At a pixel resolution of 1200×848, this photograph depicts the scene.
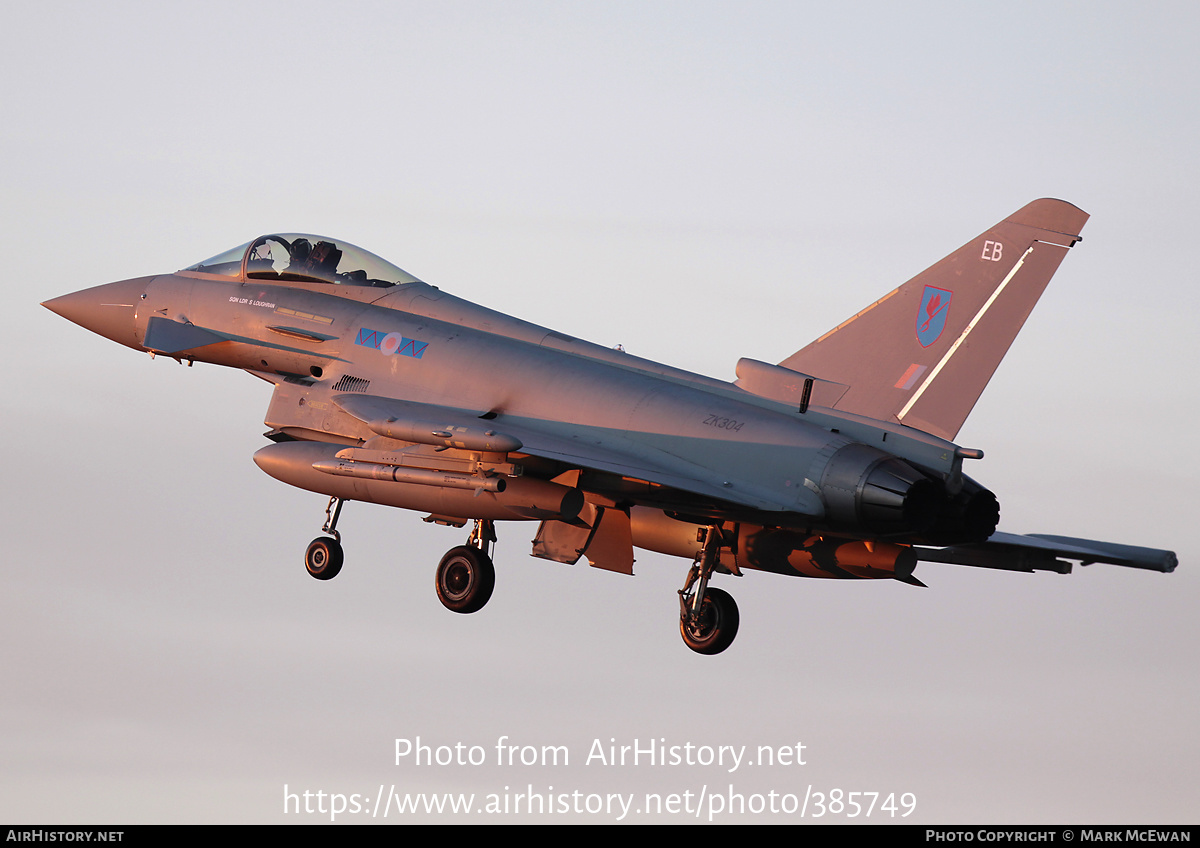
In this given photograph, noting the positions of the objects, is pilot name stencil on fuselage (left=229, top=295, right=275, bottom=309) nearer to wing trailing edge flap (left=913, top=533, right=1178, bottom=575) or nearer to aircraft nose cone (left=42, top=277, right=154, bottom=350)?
aircraft nose cone (left=42, top=277, right=154, bottom=350)

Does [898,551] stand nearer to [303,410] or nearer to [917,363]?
[917,363]

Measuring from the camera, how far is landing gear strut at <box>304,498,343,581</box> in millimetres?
20609

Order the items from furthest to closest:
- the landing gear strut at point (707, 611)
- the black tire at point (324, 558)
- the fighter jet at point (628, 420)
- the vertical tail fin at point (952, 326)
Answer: the black tire at point (324, 558)
the landing gear strut at point (707, 611)
the vertical tail fin at point (952, 326)
the fighter jet at point (628, 420)

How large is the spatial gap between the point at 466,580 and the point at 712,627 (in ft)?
10.0

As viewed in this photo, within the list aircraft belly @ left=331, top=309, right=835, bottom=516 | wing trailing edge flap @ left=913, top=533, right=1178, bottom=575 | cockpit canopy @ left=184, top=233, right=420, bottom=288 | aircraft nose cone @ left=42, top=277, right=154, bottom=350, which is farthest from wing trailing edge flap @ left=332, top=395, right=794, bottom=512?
aircraft nose cone @ left=42, top=277, right=154, bottom=350

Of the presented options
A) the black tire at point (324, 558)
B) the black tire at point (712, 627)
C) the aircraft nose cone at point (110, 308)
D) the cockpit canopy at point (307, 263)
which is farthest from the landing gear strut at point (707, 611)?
the aircraft nose cone at point (110, 308)

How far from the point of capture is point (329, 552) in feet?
67.7

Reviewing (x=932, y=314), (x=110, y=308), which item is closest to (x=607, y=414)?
(x=932, y=314)

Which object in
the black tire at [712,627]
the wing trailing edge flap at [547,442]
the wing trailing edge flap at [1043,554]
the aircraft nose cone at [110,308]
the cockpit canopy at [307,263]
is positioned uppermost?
the cockpit canopy at [307,263]

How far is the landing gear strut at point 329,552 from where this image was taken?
20.6m

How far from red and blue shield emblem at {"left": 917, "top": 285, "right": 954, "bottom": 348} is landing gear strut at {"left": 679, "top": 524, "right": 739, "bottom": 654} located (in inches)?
131

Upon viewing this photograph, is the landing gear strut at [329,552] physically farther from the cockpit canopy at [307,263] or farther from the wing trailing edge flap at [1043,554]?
the wing trailing edge flap at [1043,554]

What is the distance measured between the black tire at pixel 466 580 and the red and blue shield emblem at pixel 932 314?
5.96 metres

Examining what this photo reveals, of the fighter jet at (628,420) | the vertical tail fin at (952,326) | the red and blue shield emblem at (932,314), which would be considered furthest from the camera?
the red and blue shield emblem at (932,314)
